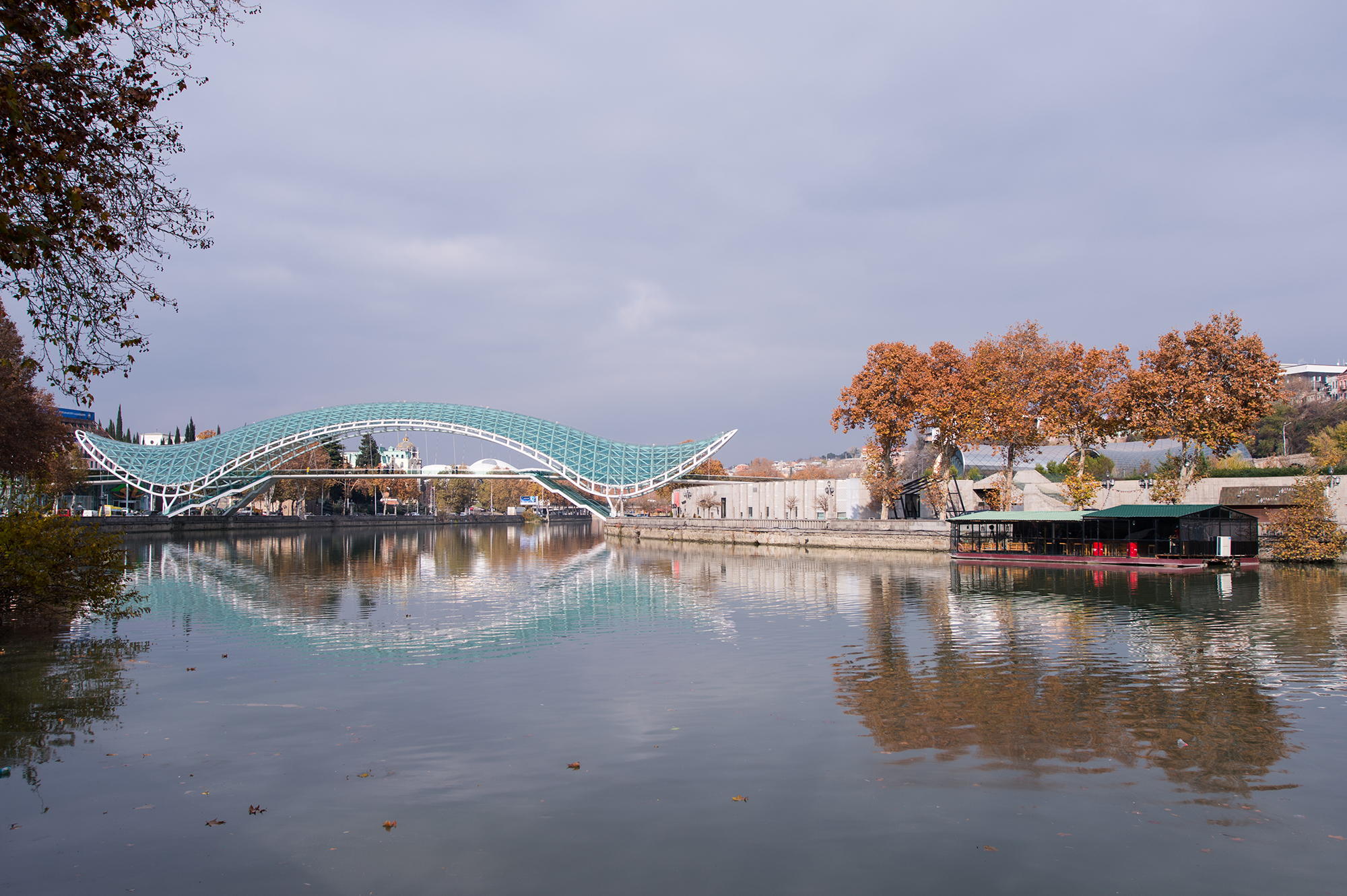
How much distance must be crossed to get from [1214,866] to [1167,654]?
31.8ft

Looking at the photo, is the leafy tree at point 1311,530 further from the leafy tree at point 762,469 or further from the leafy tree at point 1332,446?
the leafy tree at point 762,469

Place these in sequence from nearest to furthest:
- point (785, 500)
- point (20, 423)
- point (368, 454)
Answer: point (20, 423) → point (785, 500) → point (368, 454)

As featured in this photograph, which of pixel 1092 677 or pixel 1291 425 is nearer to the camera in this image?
pixel 1092 677

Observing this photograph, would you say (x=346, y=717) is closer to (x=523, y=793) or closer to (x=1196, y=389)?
(x=523, y=793)

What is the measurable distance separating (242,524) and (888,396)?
68771mm

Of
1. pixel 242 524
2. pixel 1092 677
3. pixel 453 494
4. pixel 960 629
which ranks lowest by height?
pixel 960 629

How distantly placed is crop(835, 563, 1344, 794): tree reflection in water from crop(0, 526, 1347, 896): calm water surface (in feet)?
0.26

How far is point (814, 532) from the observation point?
169 ft

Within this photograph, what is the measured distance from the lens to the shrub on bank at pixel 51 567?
52.4ft

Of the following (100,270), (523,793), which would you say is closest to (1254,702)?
(523,793)

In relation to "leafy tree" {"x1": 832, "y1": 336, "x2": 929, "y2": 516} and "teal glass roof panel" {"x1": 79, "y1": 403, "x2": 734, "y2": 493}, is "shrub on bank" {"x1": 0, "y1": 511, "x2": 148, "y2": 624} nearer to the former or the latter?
"leafy tree" {"x1": 832, "y1": 336, "x2": 929, "y2": 516}

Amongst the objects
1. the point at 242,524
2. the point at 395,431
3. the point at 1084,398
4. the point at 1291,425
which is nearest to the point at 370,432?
the point at 395,431

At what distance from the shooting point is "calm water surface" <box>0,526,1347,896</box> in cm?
675

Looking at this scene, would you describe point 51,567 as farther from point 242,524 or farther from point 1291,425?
point 1291,425
